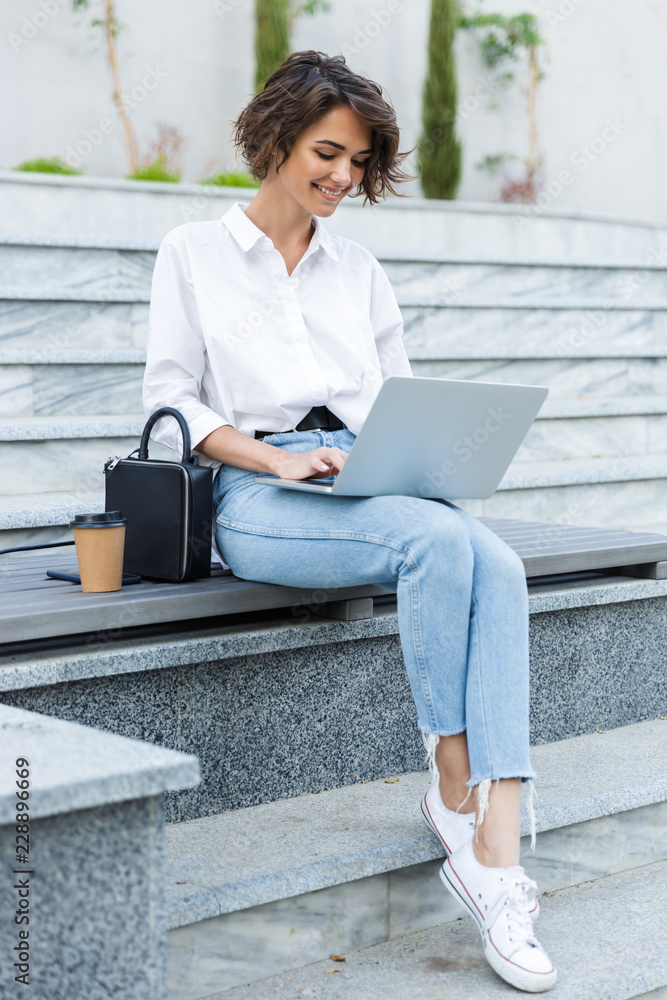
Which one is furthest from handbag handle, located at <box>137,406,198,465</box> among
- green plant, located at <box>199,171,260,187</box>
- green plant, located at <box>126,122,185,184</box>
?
green plant, located at <box>126,122,185,184</box>

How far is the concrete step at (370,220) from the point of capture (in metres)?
4.38

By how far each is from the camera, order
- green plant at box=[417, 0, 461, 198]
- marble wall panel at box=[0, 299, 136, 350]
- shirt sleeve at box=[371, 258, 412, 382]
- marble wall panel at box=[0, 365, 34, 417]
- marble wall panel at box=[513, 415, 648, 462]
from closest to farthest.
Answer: shirt sleeve at box=[371, 258, 412, 382] < marble wall panel at box=[0, 365, 34, 417] < marble wall panel at box=[0, 299, 136, 350] < marble wall panel at box=[513, 415, 648, 462] < green plant at box=[417, 0, 461, 198]

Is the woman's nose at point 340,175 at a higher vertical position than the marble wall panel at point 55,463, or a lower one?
higher

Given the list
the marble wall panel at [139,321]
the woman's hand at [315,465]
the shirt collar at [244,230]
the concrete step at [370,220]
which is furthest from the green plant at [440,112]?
the woman's hand at [315,465]

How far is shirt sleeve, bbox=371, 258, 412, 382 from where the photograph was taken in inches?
86.0

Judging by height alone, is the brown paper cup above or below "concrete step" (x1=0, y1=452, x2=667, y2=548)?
above

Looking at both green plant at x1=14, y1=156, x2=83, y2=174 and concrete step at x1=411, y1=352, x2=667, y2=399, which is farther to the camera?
green plant at x1=14, y1=156, x2=83, y2=174

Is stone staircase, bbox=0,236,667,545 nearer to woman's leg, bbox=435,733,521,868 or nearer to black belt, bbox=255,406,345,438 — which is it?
black belt, bbox=255,406,345,438

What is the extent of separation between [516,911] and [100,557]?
0.82m

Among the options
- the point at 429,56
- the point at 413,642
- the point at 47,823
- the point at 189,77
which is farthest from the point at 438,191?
the point at 47,823

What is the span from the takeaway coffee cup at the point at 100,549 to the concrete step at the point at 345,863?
41cm

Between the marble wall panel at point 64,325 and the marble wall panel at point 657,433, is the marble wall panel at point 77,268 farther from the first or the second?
the marble wall panel at point 657,433

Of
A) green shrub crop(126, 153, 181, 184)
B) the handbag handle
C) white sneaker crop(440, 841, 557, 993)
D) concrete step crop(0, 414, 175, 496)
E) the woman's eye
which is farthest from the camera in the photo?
green shrub crop(126, 153, 181, 184)

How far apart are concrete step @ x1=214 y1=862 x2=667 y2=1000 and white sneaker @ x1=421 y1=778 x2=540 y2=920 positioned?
109mm
